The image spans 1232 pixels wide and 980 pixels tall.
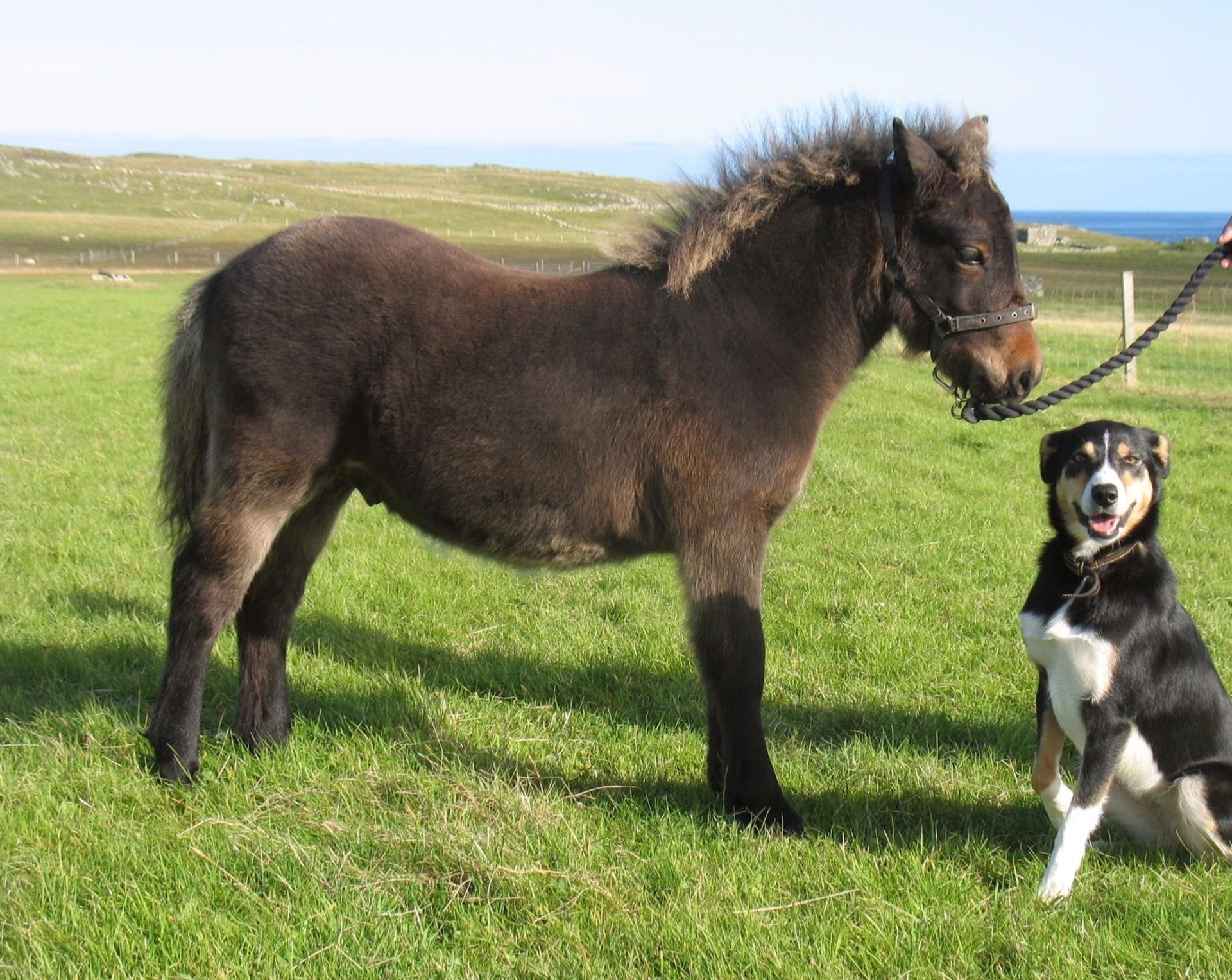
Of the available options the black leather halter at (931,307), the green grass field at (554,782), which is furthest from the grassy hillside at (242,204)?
the black leather halter at (931,307)

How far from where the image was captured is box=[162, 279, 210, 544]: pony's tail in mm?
4652

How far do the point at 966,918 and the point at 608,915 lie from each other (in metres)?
1.18

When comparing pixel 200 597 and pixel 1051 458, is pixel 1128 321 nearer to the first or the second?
pixel 1051 458

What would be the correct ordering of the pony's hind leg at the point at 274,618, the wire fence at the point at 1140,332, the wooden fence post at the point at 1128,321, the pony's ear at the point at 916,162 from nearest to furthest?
1. the pony's ear at the point at 916,162
2. the pony's hind leg at the point at 274,618
3. the wooden fence post at the point at 1128,321
4. the wire fence at the point at 1140,332

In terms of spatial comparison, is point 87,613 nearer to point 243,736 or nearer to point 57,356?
point 243,736

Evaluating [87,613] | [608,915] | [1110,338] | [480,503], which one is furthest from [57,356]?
[1110,338]

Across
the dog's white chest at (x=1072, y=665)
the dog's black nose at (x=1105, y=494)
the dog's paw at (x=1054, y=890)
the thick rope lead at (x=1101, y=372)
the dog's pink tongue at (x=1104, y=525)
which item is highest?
the thick rope lead at (x=1101, y=372)

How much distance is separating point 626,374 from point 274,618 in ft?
7.13

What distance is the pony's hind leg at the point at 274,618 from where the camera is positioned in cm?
490

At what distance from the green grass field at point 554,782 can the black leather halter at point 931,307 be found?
1.91 metres

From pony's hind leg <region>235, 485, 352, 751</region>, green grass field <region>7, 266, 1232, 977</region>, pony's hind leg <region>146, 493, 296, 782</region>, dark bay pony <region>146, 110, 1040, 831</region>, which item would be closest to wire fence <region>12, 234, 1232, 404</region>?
dark bay pony <region>146, 110, 1040, 831</region>

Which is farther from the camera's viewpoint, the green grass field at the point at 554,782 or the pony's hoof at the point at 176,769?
the pony's hoof at the point at 176,769

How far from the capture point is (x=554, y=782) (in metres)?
4.46

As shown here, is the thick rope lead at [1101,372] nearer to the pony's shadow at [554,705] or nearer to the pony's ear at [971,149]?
the pony's ear at [971,149]
